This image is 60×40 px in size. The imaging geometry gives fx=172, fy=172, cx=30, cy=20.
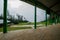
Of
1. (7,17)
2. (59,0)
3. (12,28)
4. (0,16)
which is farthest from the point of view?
(59,0)

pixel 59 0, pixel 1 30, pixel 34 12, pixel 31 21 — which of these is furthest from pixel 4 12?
pixel 59 0

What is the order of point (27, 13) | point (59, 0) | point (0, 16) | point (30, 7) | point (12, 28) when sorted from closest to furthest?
point (0, 16) < point (12, 28) < point (27, 13) < point (30, 7) < point (59, 0)

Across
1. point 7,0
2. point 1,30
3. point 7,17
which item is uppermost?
point 7,0

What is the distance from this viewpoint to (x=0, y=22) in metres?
8.30

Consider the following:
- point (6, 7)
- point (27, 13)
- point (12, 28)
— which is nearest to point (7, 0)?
point (6, 7)

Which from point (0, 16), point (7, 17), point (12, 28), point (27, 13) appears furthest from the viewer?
point (27, 13)

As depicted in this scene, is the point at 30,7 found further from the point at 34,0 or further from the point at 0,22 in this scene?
the point at 0,22

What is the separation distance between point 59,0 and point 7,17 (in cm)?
886

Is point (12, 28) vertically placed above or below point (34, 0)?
below

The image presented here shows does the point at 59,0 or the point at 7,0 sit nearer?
the point at 7,0

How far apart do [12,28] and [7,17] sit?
5.48ft

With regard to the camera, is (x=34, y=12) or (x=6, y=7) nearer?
(x=6, y=7)

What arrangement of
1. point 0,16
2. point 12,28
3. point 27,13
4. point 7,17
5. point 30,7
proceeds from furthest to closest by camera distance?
1. point 30,7
2. point 27,13
3. point 12,28
4. point 7,17
5. point 0,16

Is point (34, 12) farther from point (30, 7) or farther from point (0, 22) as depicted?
point (0, 22)
